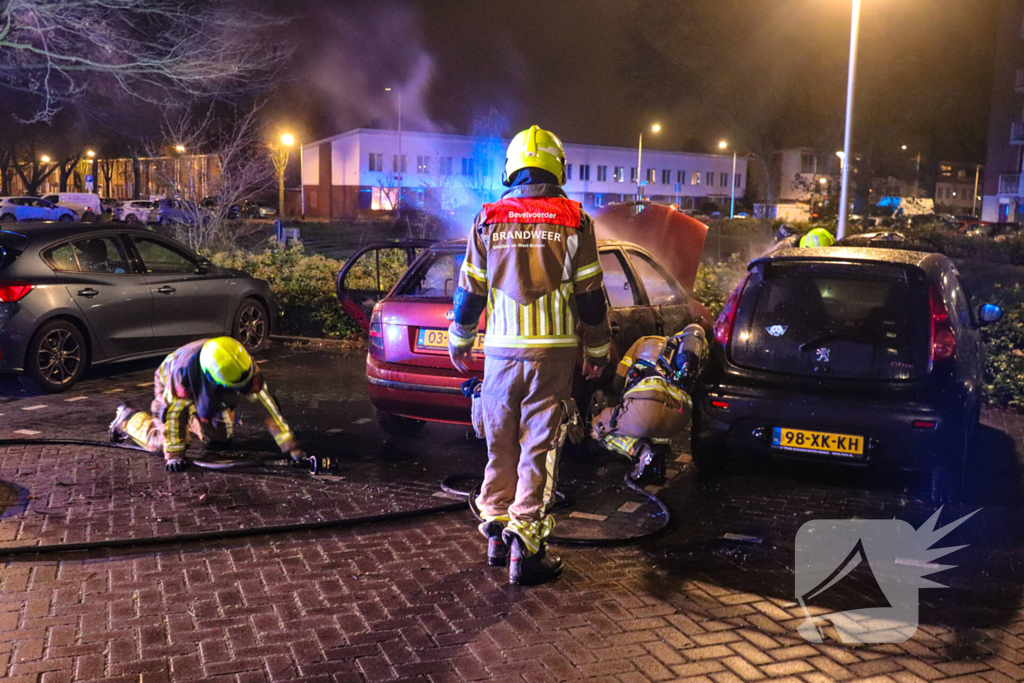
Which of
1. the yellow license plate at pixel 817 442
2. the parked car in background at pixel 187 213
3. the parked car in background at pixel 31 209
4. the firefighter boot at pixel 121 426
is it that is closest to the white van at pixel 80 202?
the parked car in background at pixel 31 209

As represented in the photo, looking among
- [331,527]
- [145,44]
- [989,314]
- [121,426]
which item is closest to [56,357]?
[121,426]

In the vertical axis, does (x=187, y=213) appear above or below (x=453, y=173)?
below

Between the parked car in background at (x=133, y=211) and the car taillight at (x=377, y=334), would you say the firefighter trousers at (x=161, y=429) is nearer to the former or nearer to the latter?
the car taillight at (x=377, y=334)

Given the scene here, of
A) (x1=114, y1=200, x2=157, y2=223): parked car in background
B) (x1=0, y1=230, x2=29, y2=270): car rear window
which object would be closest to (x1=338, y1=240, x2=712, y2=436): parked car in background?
(x1=0, y1=230, x2=29, y2=270): car rear window

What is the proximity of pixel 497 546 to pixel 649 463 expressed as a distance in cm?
163

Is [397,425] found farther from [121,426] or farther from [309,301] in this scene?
[309,301]

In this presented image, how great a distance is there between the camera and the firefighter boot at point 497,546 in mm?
4660

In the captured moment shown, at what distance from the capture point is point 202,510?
5566mm

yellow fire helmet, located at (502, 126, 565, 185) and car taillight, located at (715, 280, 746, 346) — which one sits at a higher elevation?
yellow fire helmet, located at (502, 126, 565, 185)

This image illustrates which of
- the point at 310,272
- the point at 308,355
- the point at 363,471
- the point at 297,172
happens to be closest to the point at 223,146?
the point at 310,272

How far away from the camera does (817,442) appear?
5.61 m

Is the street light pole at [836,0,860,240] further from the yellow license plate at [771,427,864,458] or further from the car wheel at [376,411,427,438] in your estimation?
the yellow license plate at [771,427,864,458]

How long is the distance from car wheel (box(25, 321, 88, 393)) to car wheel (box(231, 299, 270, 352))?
2139 mm

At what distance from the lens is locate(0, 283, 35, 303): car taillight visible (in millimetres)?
8641
